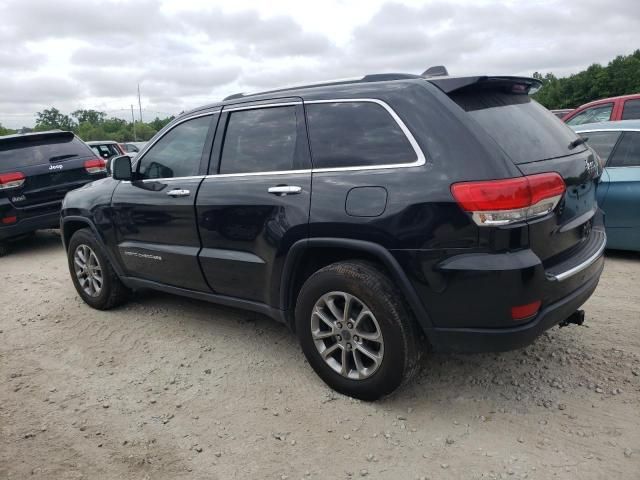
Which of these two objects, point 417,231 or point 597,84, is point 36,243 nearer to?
point 417,231

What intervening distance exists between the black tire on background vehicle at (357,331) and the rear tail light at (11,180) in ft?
19.2

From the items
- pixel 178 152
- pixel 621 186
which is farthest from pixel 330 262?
pixel 621 186

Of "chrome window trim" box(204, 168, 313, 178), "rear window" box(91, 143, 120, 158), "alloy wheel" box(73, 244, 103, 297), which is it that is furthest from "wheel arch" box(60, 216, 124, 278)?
"rear window" box(91, 143, 120, 158)

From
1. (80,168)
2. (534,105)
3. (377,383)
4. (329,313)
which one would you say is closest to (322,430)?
(377,383)

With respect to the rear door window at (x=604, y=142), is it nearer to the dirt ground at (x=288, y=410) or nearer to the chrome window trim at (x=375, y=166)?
the dirt ground at (x=288, y=410)

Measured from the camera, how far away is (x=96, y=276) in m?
5.07

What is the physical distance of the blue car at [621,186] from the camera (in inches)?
219

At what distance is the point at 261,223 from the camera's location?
3494 mm

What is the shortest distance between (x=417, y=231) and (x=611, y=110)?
725 cm

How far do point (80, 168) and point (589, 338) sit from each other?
7.10 m

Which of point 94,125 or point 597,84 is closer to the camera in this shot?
point 597,84

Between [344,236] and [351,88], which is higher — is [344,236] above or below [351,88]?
below

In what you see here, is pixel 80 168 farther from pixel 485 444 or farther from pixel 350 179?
pixel 485 444

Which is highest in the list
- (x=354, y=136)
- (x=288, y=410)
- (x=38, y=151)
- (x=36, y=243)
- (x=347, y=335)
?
(x=354, y=136)
